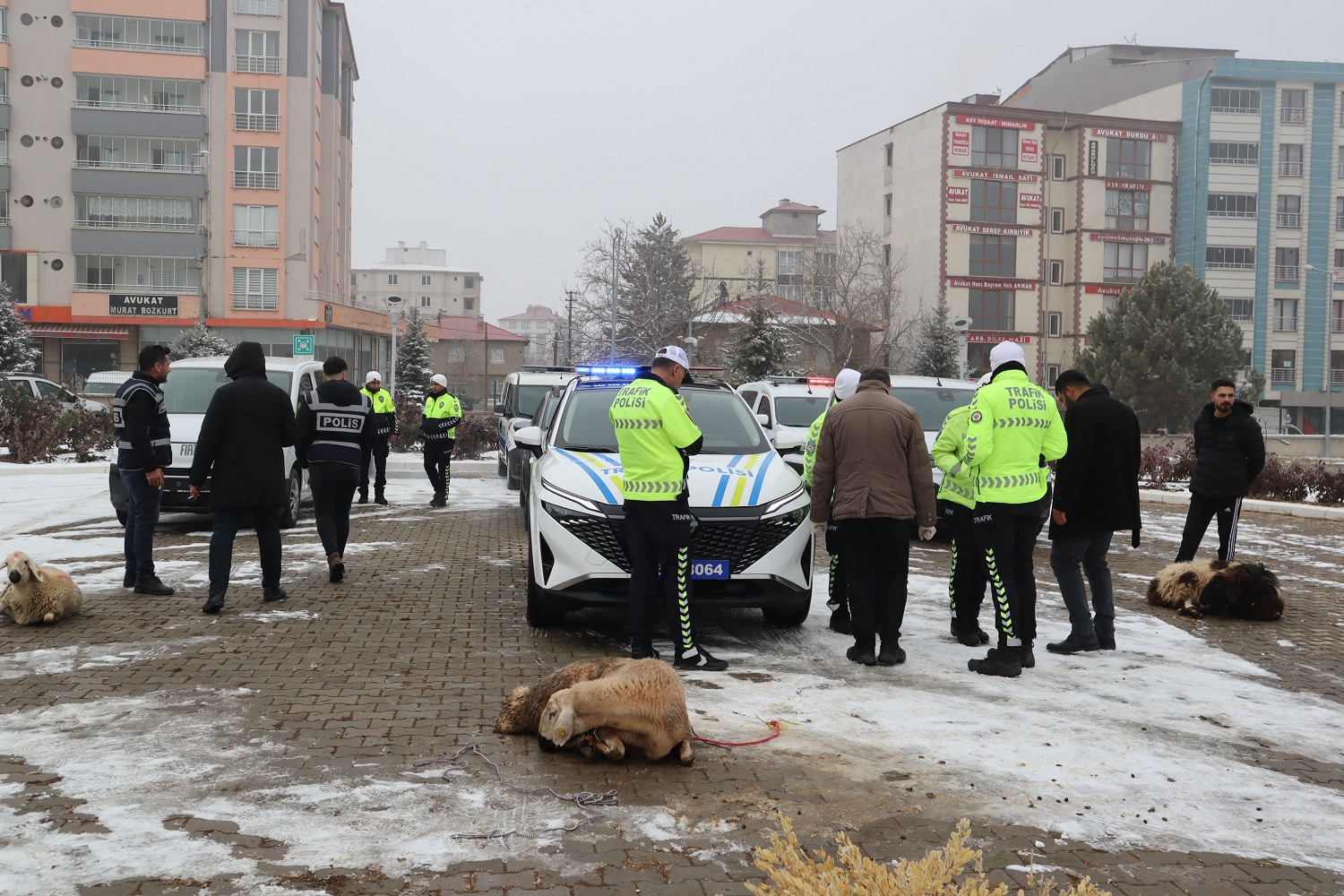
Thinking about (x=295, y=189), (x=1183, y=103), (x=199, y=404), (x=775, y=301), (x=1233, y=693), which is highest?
(x=1183, y=103)

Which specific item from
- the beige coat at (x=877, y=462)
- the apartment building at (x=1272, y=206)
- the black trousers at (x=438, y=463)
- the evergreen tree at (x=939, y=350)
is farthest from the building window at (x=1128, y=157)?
the beige coat at (x=877, y=462)

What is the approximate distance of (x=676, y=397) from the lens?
6980 millimetres

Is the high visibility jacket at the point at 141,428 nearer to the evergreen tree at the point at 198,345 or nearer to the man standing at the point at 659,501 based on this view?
the man standing at the point at 659,501

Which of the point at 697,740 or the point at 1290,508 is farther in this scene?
the point at 1290,508

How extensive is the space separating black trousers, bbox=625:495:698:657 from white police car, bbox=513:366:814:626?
348mm

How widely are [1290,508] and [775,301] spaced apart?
39389 millimetres

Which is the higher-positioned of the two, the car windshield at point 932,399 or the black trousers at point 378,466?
the car windshield at point 932,399

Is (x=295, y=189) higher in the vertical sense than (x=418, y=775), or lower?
higher

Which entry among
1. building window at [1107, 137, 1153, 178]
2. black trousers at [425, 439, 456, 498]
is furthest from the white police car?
building window at [1107, 137, 1153, 178]

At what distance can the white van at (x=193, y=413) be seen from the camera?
1266cm

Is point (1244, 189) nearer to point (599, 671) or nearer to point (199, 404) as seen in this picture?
point (199, 404)

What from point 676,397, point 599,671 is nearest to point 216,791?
point 599,671

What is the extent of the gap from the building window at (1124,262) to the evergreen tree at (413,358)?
38.5 metres

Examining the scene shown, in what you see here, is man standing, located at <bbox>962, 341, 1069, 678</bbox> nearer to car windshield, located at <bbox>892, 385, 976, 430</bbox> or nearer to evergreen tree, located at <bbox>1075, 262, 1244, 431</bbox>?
car windshield, located at <bbox>892, 385, 976, 430</bbox>
